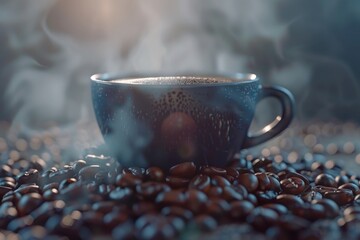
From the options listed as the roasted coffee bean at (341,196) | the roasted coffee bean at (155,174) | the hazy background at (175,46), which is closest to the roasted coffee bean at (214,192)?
the roasted coffee bean at (155,174)

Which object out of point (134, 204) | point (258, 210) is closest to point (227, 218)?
point (258, 210)

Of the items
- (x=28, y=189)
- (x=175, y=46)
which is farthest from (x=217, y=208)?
(x=175, y=46)

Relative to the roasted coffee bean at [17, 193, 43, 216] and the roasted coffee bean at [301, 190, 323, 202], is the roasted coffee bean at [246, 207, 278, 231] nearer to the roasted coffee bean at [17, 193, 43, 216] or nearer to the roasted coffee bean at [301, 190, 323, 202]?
the roasted coffee bean at [301, 190, 323, 202]

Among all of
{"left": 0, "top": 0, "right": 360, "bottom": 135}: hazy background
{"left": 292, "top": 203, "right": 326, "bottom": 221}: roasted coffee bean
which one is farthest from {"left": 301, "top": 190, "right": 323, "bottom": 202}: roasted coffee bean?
{"left": 0, "top": 0, "right": 360, "bottom": 135}: hazy background

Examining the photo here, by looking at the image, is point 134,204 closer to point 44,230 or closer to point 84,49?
point 44,230

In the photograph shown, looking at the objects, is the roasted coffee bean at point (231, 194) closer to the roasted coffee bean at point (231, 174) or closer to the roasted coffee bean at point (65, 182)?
the roasted coffee bean at point (231, 174)
